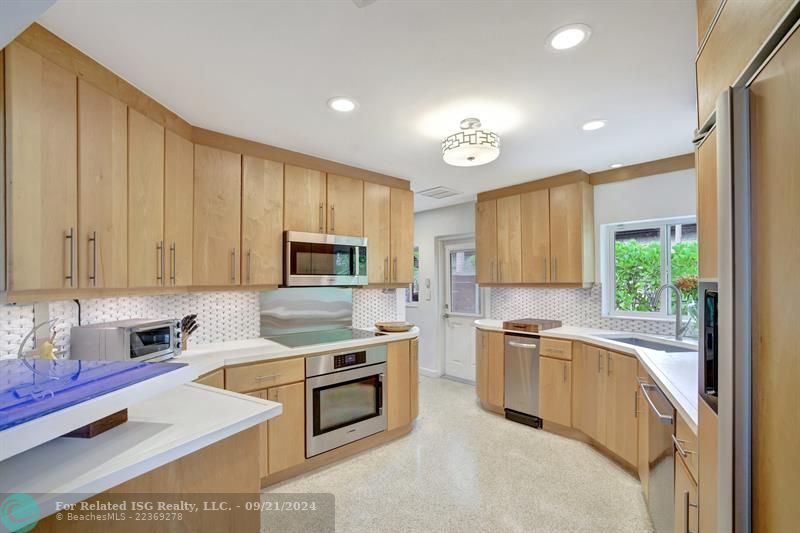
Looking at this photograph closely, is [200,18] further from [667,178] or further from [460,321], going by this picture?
[460,321]

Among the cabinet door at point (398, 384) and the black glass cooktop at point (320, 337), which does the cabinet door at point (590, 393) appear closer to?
the cabinet door at point (398, 384)

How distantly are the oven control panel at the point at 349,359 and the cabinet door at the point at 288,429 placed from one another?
0.97ft

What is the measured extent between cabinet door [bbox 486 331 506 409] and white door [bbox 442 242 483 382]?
99cm

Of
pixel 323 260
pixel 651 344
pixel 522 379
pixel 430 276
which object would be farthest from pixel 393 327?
pixel 651 344

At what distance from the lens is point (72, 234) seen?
1.57 meters

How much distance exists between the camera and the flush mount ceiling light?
215 centimetres

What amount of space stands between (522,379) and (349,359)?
5.65 feet

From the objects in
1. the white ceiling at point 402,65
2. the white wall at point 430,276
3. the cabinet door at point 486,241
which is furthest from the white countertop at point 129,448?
the white wall at point 430,276

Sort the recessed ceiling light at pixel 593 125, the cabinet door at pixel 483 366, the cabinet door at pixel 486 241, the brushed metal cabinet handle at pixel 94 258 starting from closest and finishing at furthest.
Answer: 1. the brushed metal cabinet handle at pixel 94 258
2. the recessed ceiling light at pixel 593 125
3. the cabinet door at pixel 483 366
4. the cabinet door at pixel 486 241

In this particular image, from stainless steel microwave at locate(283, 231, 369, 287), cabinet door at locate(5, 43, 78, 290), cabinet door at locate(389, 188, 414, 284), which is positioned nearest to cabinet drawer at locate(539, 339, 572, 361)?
cabinet door at locate(389, 188, 414, 284)

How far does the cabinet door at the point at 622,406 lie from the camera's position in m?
→ 2.45

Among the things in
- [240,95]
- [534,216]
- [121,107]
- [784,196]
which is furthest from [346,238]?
[784,196]

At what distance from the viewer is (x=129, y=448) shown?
957 millimetres

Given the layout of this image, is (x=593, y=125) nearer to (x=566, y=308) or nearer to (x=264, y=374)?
(x=566, y=308)
